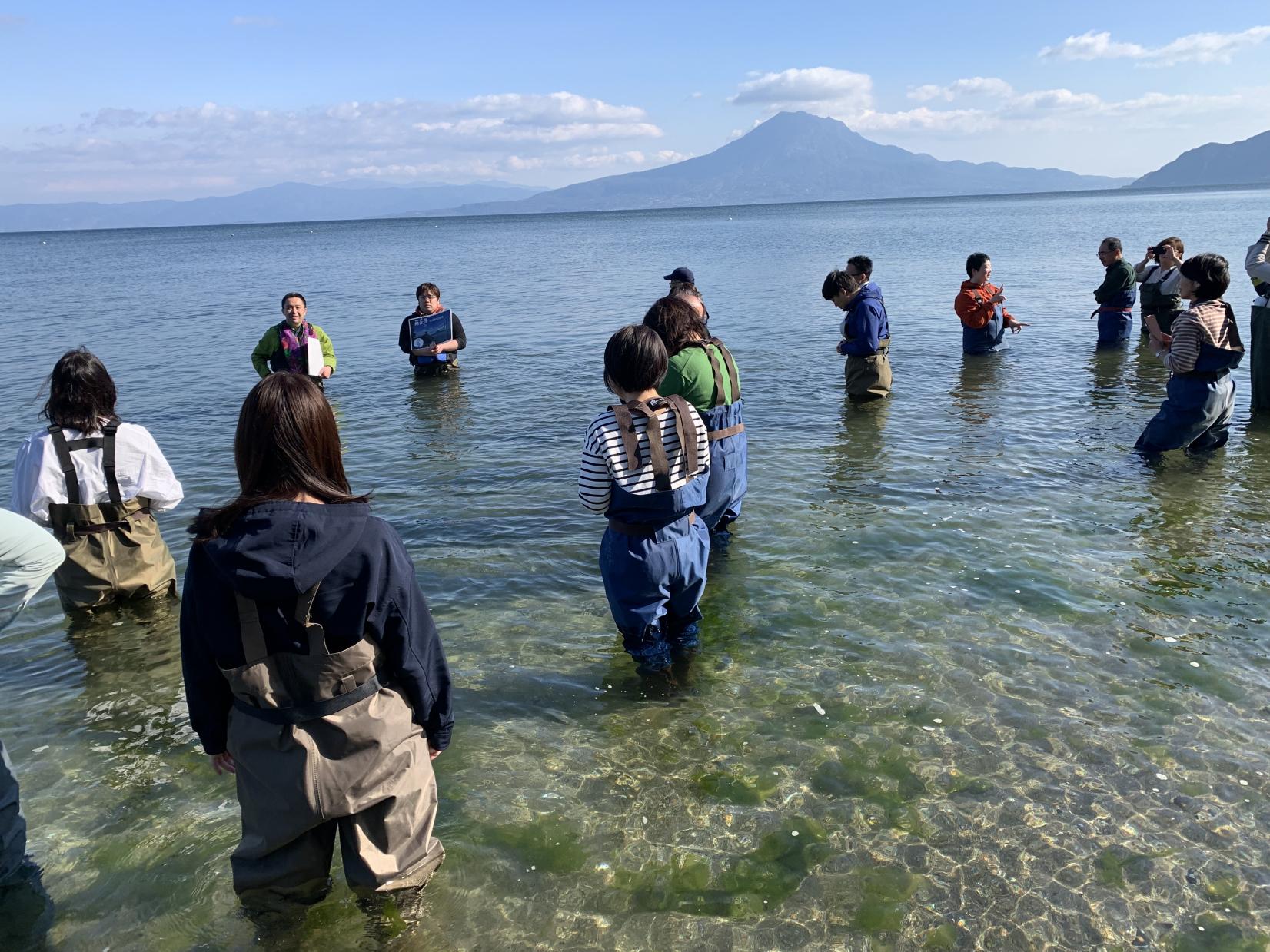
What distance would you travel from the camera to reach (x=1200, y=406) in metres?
9.32

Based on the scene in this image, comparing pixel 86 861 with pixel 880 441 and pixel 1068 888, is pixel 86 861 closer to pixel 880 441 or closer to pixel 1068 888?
pixel 1068 888

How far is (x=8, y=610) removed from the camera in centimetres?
350

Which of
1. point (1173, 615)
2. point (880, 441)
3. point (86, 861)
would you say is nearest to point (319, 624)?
point (86, 861)

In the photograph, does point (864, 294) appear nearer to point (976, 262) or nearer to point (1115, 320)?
point (976, 262)

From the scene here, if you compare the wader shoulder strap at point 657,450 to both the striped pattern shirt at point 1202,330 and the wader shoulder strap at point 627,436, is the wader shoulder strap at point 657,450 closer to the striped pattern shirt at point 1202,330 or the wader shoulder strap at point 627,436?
the wader shoulder strap at point 627,436

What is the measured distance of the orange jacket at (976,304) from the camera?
53.6 ft

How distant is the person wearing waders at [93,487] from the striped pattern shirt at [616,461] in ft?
10.8

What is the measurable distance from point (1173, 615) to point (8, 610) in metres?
7.31

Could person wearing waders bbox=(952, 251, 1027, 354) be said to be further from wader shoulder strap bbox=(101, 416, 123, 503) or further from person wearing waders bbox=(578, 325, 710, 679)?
wader shoulder strap bbox=(101, 416, 123, 503)

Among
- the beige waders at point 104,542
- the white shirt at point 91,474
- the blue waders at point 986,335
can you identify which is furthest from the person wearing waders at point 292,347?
the blue waders at point 986,335

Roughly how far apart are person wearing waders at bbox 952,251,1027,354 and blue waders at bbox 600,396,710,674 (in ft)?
40.1

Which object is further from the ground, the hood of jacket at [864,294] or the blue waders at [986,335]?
the hood of jacket at [864,294]

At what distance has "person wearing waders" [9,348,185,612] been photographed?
5.78 m

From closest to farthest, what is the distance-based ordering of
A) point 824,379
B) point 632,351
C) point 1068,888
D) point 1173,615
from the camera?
point 1068,888, point 632,351, point 1173,615, point 824,379
